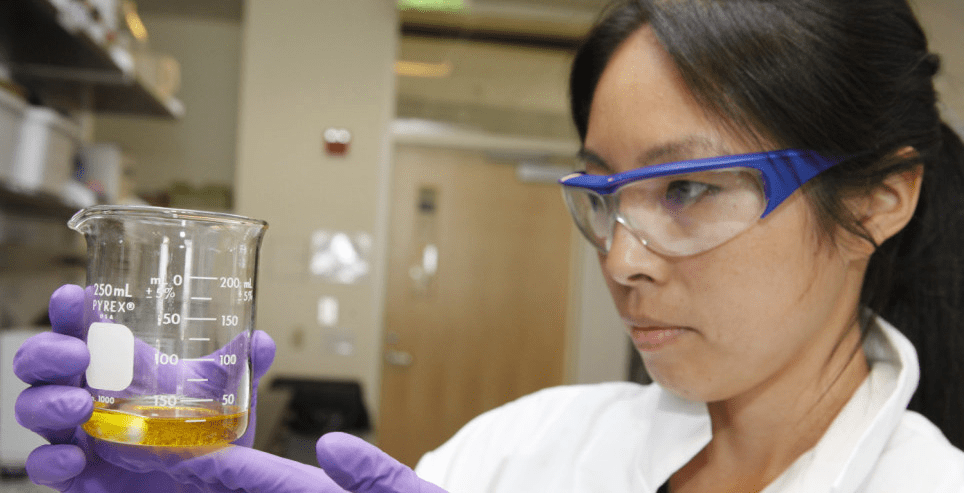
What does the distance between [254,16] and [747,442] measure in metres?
3.67

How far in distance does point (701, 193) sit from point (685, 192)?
0.07 ft

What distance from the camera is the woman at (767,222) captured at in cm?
87

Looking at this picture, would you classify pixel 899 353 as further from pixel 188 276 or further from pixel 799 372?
pixel 188 276

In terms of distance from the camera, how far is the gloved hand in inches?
25.3

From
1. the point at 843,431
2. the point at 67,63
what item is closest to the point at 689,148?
the point at 843,431

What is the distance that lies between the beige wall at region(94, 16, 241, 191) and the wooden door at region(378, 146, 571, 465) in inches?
44.4

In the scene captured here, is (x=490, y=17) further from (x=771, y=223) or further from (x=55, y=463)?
(x=55, y=463)

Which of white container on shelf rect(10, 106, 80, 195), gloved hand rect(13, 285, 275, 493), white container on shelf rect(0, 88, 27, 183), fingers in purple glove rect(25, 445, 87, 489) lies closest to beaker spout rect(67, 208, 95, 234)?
gloved hand rect(13, 285, 275, 493)

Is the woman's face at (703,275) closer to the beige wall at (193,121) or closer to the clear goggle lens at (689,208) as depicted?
the clear goggle lens at (689,208)

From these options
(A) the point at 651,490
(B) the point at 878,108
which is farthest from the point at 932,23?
(A) the point at 651,490

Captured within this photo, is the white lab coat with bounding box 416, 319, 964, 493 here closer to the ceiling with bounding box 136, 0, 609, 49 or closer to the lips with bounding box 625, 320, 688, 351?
the lips with bounding box 625, 320, 688, 351

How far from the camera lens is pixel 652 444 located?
1.08 m

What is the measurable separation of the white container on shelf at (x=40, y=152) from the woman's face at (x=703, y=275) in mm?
1691

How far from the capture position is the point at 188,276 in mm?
666
